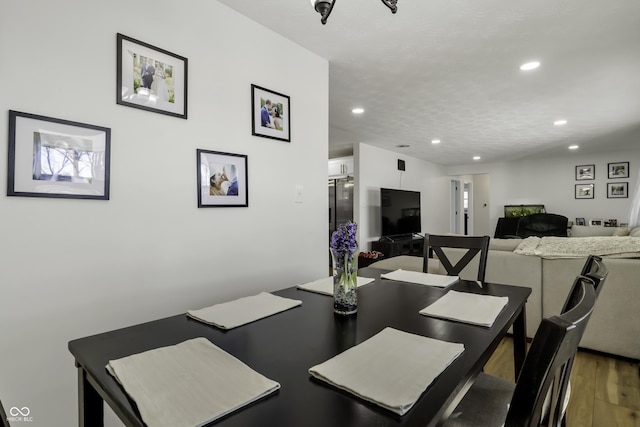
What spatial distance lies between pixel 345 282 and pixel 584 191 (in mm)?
8377

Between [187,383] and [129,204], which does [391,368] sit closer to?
[187,383]

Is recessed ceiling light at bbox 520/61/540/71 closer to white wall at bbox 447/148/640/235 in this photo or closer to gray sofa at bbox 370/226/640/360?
gray sofa at bbox 370/226/640/360

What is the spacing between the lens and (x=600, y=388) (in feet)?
6.58

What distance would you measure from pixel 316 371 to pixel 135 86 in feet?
5.01

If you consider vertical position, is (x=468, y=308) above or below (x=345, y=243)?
below

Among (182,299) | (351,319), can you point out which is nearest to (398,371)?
(351,319)

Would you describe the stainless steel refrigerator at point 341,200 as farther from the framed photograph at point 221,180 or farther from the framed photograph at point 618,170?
the framed photograph at point 618,170

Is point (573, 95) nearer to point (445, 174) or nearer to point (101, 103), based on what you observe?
point (101, 103)

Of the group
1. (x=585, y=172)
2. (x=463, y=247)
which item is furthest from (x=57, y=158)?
(x=585, y=172)

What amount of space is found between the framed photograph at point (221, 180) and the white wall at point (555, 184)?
7.85 m

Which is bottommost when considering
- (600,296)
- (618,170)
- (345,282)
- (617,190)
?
(600,296)

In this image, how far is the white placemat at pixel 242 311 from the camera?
1.06m

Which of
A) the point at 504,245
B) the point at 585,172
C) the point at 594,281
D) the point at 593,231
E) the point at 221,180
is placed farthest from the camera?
the point at 585,172

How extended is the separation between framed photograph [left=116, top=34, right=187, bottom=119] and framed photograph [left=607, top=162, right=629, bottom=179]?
8.58 metres
